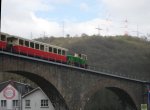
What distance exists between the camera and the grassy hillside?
360 ft

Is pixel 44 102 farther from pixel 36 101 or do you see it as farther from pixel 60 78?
pixel 60 78

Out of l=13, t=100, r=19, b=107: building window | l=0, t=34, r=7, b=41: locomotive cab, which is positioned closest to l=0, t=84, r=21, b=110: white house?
l=13, t=100, r=19, b=107: building window

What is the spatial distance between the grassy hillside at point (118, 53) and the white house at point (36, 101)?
43466mm

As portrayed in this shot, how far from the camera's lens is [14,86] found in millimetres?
63219

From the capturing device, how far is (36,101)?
2315 inches

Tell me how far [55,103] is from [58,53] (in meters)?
6.52

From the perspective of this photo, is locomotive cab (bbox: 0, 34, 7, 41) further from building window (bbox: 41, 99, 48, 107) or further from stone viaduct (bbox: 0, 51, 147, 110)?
building window (bbox: 41, 99, 48, 107)

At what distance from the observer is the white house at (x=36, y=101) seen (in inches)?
2249

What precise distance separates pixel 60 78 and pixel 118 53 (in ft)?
305

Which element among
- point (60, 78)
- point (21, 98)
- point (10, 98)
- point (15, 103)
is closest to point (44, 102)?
point (21, 98)

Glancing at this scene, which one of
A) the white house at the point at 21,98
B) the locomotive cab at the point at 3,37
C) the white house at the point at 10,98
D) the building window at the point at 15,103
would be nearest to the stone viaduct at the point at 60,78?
the locomotive cab at the point at 3,37

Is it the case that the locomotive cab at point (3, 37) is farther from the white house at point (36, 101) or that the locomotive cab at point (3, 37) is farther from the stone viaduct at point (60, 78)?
the white house at point (36, 101)

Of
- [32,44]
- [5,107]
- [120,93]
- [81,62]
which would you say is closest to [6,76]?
[5,107]

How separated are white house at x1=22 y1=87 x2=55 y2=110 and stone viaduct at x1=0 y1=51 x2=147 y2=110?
12.1 meters
